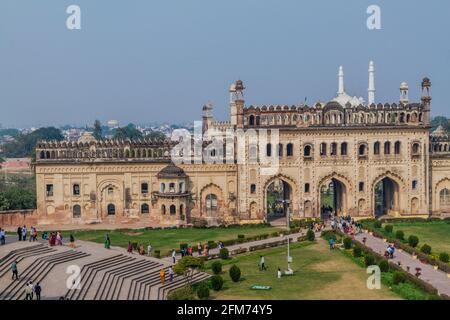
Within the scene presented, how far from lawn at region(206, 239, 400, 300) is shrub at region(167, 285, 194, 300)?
1068 millimetres

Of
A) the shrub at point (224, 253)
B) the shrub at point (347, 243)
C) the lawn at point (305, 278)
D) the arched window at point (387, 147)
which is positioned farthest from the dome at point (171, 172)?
the shrub at point (347, 243)

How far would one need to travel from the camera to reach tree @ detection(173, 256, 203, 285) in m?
32.0

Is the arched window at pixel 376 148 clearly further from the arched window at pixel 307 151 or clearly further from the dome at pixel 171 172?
the dome at pixel 171 172

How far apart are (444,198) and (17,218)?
33.0 meters

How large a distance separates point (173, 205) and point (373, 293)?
2473 cm

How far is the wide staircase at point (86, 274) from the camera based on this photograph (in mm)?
29625

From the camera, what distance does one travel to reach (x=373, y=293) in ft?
102

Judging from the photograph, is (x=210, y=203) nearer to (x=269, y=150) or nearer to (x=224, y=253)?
(x=269, y=150)

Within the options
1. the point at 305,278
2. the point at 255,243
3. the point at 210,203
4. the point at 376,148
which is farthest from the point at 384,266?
the point at 210,203

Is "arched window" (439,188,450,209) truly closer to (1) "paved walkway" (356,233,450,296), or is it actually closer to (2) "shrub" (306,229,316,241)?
(1) "paved walkway" (356,233,450,296)

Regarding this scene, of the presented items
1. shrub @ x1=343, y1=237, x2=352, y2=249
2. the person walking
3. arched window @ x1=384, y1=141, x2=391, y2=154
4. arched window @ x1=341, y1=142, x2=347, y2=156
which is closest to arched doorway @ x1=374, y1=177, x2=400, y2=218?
arched window @ x1=384, y1=141, x2=391, y2=154

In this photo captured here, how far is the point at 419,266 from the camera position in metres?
36.3
